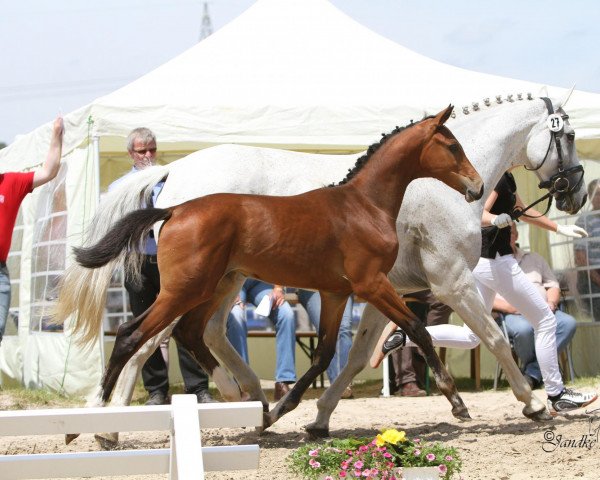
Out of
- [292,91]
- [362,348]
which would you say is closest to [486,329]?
[362,348]

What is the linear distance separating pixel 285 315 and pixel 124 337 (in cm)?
353

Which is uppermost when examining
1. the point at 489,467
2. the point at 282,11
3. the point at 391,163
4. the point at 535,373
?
the point at 282,11

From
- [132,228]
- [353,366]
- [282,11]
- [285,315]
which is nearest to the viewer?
[132,228]

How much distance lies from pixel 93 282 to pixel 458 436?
2.38m

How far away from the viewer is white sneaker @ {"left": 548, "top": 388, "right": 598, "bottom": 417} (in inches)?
272

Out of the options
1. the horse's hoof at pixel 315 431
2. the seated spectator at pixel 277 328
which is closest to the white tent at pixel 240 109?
the seated spectator at pixel 277 328

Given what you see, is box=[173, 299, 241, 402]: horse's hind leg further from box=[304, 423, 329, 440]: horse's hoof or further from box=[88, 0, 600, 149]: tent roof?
box=[88, 0, 600, 149]: tent roof

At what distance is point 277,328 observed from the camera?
896 cm

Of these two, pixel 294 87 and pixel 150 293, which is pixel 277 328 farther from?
pixel 294 87

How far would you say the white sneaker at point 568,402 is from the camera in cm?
690

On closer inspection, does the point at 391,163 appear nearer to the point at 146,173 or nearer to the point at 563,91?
Answer: the point at 146,173

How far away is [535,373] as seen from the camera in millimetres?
8992

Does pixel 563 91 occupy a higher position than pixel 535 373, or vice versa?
pixel 563 91

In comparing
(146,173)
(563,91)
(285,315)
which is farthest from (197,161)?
(563,91)
